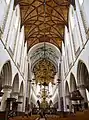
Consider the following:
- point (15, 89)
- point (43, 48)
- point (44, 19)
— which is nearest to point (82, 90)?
point (15, 89)

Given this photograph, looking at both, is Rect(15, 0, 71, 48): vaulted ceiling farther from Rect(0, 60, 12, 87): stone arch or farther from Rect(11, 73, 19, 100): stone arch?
Rect(11, 73, 19, 100): stone arch

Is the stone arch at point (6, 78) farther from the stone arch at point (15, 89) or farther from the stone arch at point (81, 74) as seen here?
the stone arch at point (81, 74)

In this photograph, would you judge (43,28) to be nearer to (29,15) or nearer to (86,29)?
(29,15)

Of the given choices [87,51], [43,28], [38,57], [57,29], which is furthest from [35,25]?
[87,51]

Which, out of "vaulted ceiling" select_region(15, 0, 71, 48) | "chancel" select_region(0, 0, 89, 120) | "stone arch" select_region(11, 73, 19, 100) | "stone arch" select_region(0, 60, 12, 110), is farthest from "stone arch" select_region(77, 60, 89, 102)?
"vaulted ceiling" select_region(15, 0, 71, 48)

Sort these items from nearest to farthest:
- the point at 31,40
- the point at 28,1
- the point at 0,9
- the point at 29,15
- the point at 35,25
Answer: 1. the point at 0,9
2. the point at 28,1
3. the point at 29,15
4. the point at 35,25
5. the point at 31,40

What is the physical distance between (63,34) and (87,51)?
10.8 m

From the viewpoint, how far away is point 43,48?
85.4 feet

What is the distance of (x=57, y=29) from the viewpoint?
20828 mm

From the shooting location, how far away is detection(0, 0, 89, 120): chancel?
1166cm

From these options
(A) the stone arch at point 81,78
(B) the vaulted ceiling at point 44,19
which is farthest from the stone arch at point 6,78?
(B) the vaulted ceiling at point 44,19

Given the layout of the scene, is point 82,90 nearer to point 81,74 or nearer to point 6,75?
point 81,74

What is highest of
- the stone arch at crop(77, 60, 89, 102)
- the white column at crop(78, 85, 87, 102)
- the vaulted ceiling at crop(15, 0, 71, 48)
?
the vaulted ceiling at crop(15, 0, 71, 48)

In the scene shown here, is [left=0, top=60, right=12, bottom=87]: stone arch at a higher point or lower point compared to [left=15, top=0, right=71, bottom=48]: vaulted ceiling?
lower
